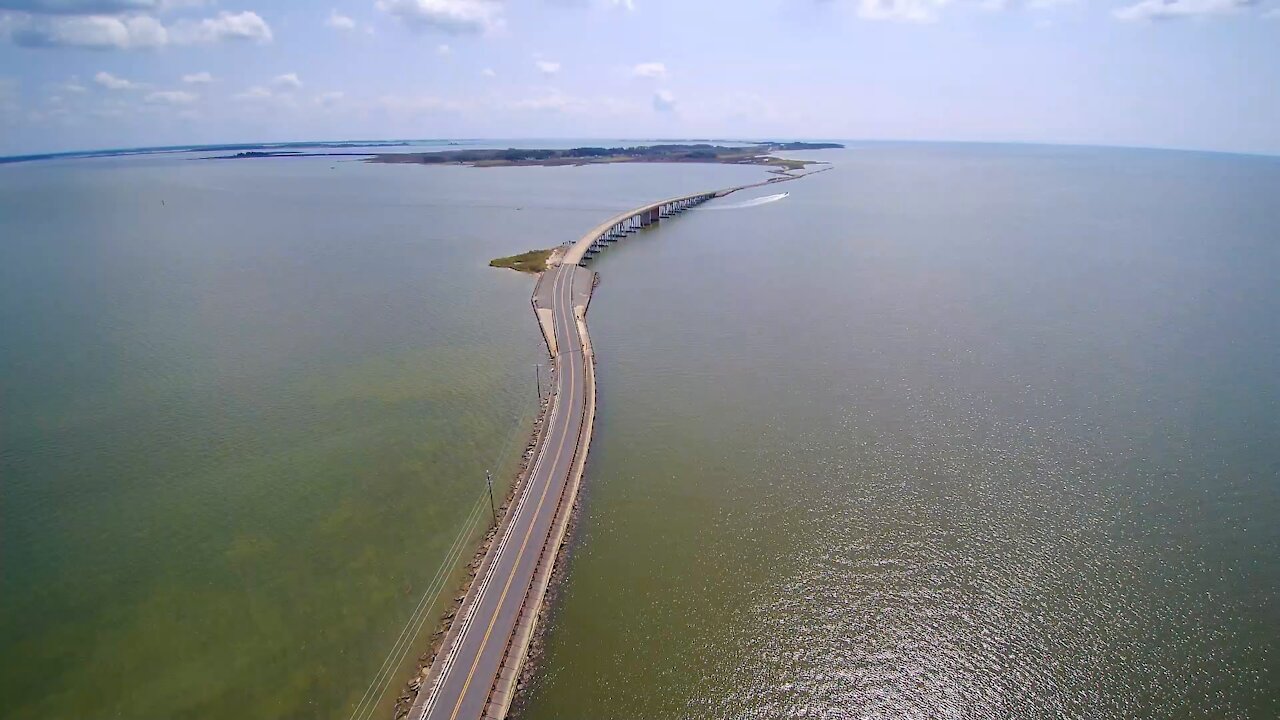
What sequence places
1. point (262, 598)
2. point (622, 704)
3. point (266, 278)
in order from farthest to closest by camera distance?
1. point (266, 278)
2. point (262, 598)
3. point (622, 704)

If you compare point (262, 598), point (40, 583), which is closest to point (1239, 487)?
point (262, 598)

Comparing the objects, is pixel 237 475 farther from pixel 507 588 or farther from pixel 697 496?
pixel 697 496

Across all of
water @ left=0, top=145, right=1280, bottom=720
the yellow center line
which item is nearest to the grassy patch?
water @ left=0, top=145, right=1280, bottom=720

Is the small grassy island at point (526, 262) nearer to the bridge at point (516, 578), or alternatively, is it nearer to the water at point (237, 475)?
the water at point (237, 475)

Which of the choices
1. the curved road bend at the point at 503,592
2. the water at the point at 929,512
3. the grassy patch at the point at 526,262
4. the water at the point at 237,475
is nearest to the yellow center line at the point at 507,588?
the curved road bend at the point at 503,592

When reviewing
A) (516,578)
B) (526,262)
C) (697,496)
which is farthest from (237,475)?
(526,262)

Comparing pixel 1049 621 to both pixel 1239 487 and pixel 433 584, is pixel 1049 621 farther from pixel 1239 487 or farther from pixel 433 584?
pixel 433 584
